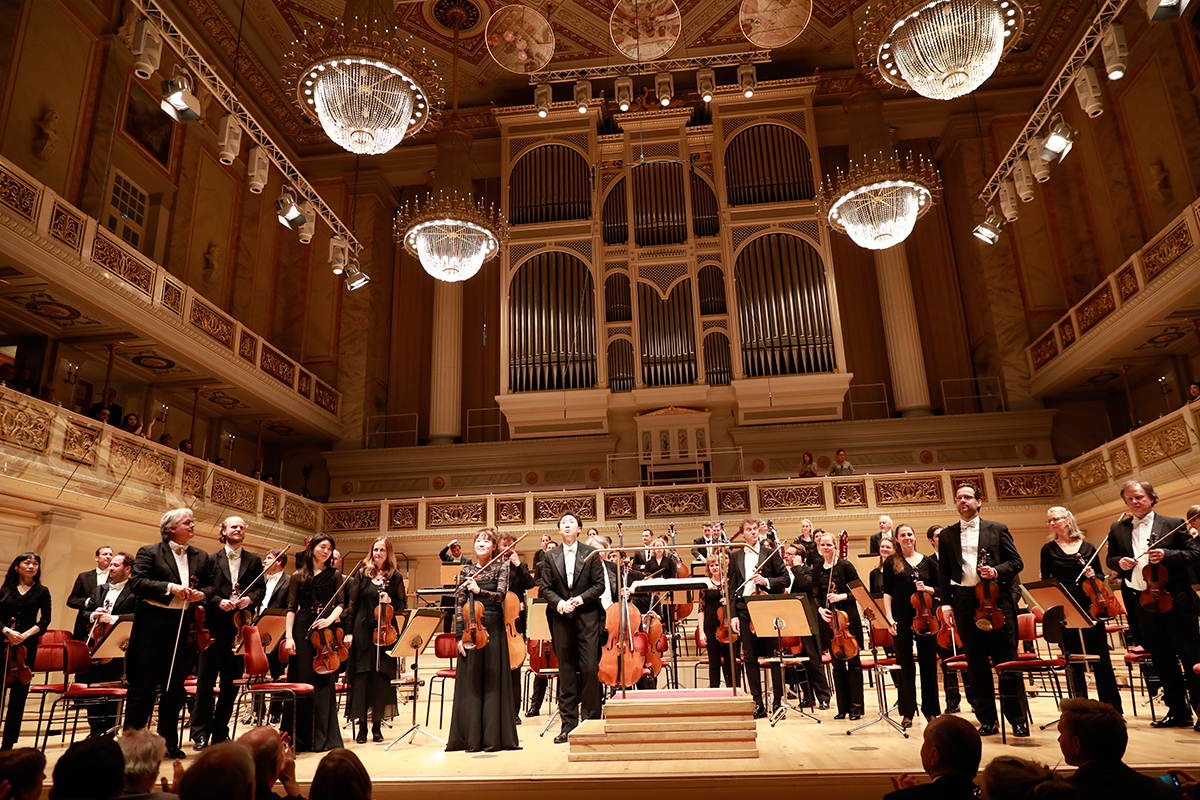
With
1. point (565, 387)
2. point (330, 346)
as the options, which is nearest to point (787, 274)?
point (565, 387)

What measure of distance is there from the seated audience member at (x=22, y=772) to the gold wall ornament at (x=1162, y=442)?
10869 millimetres

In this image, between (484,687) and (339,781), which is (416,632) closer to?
(484,687)

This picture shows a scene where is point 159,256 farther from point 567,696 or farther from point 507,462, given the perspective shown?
point 567,696

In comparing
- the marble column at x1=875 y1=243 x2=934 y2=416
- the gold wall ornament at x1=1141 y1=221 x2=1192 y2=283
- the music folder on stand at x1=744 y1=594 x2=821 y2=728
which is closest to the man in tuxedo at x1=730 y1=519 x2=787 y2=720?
the music folder on stand at x1=744 y1=594 x2=821 y2=728

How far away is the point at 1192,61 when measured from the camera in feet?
37.5

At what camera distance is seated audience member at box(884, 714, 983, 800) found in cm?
220

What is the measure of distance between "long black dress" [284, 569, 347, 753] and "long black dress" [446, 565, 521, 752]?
758 millimetres

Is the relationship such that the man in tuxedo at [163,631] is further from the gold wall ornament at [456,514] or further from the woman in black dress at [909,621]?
the gold wall ornament at [456,514]

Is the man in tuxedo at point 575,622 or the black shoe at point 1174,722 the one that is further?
the man in tuxedo at point 575,622

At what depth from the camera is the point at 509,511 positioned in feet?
42.9

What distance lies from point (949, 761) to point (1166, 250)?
1068cm

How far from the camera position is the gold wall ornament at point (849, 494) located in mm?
12477

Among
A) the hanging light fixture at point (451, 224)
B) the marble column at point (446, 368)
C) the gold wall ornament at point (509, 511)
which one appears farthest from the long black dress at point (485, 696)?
the marble column at point (446, 368)

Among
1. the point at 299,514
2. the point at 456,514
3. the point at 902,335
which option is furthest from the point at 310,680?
the point at 902,335
